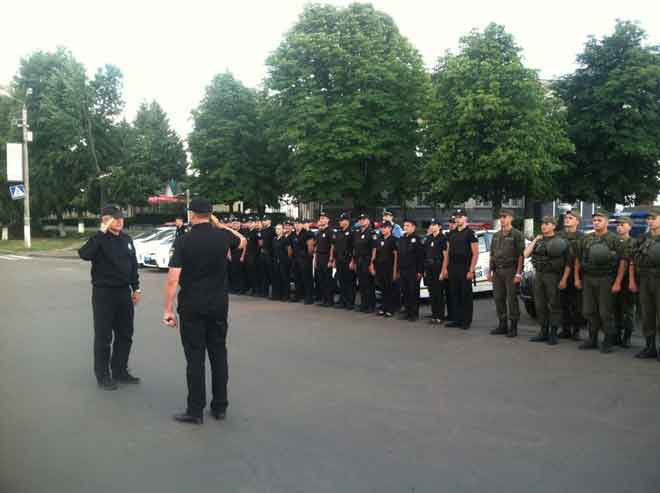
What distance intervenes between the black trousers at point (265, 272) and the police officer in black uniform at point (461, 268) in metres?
5.37

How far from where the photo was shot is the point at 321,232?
46.3 feet

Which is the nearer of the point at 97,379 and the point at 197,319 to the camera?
the point at 197,319

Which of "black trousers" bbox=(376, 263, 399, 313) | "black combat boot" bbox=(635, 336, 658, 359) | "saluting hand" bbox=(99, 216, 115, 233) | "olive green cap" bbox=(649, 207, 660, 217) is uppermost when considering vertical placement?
"olive green cap" bbox=(649, 207, 660, 217)

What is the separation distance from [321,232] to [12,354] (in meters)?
6.81

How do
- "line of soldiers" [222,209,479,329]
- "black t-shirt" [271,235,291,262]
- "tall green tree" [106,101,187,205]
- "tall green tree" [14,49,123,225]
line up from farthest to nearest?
1. "tall green tree" [106,101,187,205]
2. "tall green tree" [14,49,123,225]
3. "black t-shirt" [271,235,291,262]
4. "line of soldiers" [222,209,479,329]

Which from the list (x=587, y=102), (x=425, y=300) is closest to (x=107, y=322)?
(x=425, y=300)

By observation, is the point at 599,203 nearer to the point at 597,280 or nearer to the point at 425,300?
the point at 425,300

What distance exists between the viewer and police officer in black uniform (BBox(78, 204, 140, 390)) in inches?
281

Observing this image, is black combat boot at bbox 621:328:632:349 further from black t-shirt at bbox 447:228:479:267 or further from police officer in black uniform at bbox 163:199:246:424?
police officer in black uniform at bbox 163:199:246:424

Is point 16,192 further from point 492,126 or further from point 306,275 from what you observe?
point 306,275

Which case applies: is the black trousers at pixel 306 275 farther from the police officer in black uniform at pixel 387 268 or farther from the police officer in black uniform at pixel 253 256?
the police officer in black uniform at pixel 387 268

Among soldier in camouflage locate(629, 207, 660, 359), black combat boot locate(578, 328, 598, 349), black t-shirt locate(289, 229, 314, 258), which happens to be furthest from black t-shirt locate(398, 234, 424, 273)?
soldier in camouflage locate(629, 207, 660, 359)

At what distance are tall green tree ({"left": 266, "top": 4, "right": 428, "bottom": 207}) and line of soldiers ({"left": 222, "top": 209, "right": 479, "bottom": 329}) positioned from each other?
58.1ft

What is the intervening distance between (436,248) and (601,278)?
321 centimetres
